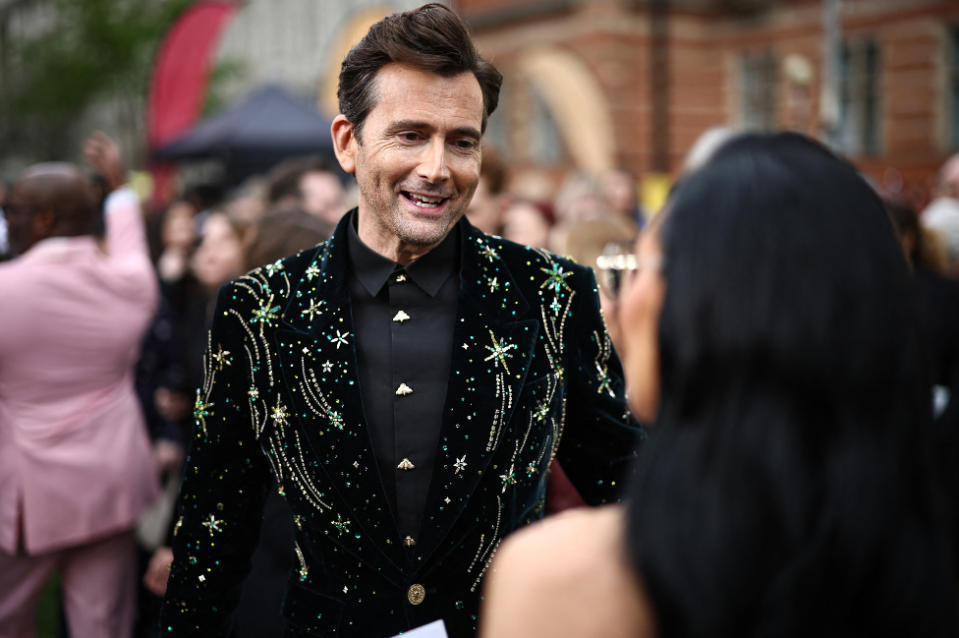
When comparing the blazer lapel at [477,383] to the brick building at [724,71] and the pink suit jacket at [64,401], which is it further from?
the brick building at [724,71]

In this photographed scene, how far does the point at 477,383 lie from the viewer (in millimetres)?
2062

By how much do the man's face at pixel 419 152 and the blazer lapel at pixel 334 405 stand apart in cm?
18

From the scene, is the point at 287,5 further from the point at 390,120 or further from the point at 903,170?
the point at 390,120

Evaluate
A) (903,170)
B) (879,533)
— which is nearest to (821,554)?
(879,533)

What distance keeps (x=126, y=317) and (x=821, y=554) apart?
3.45 meters

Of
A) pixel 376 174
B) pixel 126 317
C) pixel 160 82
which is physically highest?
pixel 160 82

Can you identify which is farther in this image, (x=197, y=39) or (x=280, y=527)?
(x=197, y=39)

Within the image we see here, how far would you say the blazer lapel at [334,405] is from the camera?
1995 mm

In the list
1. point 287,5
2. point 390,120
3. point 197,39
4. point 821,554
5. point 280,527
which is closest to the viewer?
point 821,554

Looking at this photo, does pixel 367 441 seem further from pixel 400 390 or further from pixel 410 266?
A: pixel 410 266

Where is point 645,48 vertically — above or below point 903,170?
above

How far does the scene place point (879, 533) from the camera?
1064 mm

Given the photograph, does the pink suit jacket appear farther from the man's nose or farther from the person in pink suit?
the man's nose

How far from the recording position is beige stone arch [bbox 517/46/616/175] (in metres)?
12.4
